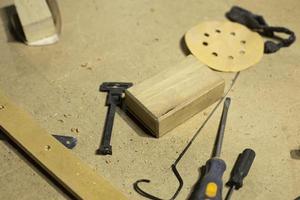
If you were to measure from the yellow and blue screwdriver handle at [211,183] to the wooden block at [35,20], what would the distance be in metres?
0.56

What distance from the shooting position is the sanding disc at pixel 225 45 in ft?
3.69

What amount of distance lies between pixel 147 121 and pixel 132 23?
377 mm

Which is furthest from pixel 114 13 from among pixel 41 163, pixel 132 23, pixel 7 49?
pixel 41 163

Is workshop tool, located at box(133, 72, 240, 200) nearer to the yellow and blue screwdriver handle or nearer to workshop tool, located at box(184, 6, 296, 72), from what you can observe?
the yellow and blue screwdriver handle

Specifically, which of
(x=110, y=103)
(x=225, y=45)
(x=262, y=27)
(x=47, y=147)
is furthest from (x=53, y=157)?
(x=262, y=27)

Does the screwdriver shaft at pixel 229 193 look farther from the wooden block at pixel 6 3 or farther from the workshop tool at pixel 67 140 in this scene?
the wooden block at pixel 6 3

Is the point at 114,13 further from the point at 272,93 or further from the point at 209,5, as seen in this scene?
the point at 272,93

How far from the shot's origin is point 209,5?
1.30m

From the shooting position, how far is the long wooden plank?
34.2 inches

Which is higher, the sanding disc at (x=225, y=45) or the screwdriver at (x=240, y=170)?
the sanding disc at (x=225, y=45)

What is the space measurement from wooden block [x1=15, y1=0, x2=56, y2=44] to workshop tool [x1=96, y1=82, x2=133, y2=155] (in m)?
0.23

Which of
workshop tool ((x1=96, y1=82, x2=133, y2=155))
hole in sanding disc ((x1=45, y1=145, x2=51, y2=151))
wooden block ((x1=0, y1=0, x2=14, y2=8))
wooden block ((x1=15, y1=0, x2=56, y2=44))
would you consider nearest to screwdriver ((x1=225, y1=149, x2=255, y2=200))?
workshop tool ((x1=96, y1=82, x2=133, y2=155))

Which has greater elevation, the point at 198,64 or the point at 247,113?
the point at 198,64

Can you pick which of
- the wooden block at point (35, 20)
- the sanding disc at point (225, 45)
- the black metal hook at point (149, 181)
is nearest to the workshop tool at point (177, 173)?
the black metal hook at point (149, 181)
